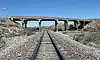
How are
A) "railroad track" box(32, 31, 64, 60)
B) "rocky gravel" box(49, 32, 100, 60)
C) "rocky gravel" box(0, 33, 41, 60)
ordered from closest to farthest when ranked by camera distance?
"railroad track" box(32, 31, 64, 60) → "rocky gravel" box(0, 33, 41, 60) → "rocky gravel" box(49, 32, 100, 60)

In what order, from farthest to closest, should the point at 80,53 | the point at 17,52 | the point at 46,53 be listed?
1. the point at 17,52
2. the point at 80,53
3. the point at 46,53

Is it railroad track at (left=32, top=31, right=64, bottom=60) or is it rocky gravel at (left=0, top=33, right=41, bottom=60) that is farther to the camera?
rocky gravel at (left=0, top=33, right=41, bottom=60)

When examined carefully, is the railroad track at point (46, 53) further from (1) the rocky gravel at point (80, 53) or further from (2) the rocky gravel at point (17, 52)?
(1) the rocky gravel at point (80, 53)

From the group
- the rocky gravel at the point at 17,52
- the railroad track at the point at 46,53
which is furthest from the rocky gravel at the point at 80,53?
the rocky gravel at the point at 17,52

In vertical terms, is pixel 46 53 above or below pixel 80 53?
above

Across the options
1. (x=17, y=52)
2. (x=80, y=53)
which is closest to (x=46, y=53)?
(x=17, y=52)

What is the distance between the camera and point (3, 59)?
40.3ft

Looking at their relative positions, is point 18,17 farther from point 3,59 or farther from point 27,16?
point 3,59

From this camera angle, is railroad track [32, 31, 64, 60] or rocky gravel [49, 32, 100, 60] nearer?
railroad track [32, 31, 64, 60]

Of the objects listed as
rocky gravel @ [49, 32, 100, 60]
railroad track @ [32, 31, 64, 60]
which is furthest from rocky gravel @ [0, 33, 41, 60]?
rocky gravel @ [49, 32, 100, 60]

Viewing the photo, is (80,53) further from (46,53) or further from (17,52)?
(17,52)

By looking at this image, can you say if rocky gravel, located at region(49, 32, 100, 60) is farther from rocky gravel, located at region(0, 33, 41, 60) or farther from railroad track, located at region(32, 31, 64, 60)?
rocky gravel, located at region(0, 33, 41, 60)

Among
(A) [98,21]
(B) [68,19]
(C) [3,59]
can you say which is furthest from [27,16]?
(C) [3,59]

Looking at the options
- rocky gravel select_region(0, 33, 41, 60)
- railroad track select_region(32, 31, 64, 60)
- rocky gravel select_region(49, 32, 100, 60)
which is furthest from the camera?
rocky gravel select_region(49, 32, 100, 60)
